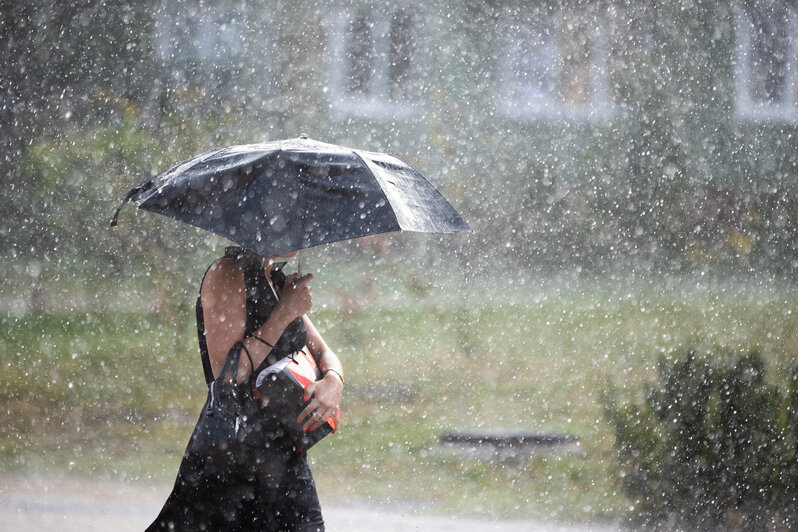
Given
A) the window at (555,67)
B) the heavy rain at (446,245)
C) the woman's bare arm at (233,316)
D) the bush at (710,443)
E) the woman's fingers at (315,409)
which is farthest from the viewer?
the window at (555,67)

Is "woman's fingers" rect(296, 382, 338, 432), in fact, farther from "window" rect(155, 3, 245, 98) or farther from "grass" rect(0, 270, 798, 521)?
"window" rect(155, 3, 245, 98)

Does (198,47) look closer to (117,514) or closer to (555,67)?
(555,67)

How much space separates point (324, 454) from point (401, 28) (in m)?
7.75

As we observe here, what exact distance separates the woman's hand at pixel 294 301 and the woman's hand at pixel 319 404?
0.76 feet

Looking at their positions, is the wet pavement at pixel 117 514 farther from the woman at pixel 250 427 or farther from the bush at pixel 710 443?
the woman at pixel 250 427

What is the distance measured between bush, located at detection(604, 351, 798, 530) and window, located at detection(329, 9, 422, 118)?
340 inches

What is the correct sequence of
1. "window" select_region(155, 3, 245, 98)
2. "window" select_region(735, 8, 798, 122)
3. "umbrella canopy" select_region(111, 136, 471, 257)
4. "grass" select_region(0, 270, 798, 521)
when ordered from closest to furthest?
"umbrella canopy" select_region(111, 136, 471, 257), "grass" select_region(0, 270, 798, 521), "window" select_region(155, 3, 245, 98), "window" select_region(735, 8, 798, 122)

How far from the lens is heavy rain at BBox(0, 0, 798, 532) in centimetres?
684

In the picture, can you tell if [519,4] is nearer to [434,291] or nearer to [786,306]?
[434,291]

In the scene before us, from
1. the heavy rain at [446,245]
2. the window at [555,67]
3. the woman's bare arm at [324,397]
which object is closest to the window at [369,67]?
the heavy rain at [446,245]

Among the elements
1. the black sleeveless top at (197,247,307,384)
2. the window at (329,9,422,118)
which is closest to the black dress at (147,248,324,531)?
the black sleeveless top at (197,247,307,384)

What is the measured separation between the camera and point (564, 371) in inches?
428

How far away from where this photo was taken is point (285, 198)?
2533 millimetres

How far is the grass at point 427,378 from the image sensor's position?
694 centimetres
